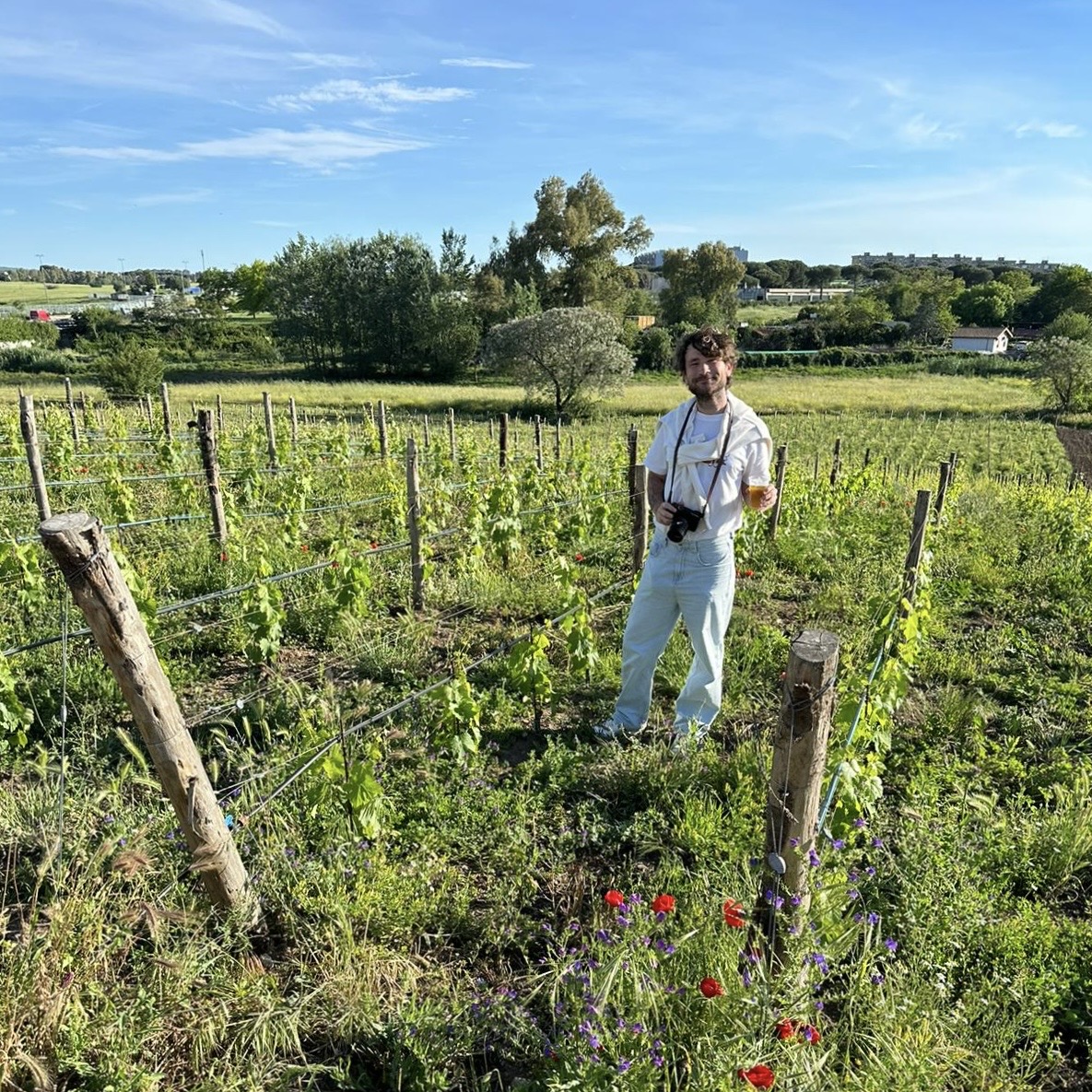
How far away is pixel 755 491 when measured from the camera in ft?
11.1

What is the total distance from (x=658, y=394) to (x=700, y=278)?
29.1 meters

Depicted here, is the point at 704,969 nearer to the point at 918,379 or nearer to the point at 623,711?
the point at 623,711

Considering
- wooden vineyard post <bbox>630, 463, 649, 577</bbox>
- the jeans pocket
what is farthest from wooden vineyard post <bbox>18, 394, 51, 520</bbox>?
the jeans pocket

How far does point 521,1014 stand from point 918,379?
54.4 m

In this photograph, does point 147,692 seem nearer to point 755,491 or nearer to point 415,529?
point 755,491

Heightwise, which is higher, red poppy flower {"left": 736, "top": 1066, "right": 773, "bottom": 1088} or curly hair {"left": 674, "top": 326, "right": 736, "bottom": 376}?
curly hair {"left": 674, "top": 326, "right": 736, "bottom": 376}

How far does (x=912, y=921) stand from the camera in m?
2.58

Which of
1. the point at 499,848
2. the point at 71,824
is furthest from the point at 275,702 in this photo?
the point at 499,848

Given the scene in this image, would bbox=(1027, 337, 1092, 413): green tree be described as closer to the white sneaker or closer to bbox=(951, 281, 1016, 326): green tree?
the white sneaker

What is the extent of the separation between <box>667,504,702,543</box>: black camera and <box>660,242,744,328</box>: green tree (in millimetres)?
60692

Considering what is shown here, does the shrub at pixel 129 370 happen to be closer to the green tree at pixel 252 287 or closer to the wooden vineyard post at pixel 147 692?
the wooden vineyard post at pixel 147 692

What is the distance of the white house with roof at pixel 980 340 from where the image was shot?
213ft

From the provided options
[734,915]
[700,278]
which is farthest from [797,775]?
[700,278]

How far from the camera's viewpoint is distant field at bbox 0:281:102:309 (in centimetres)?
8831
